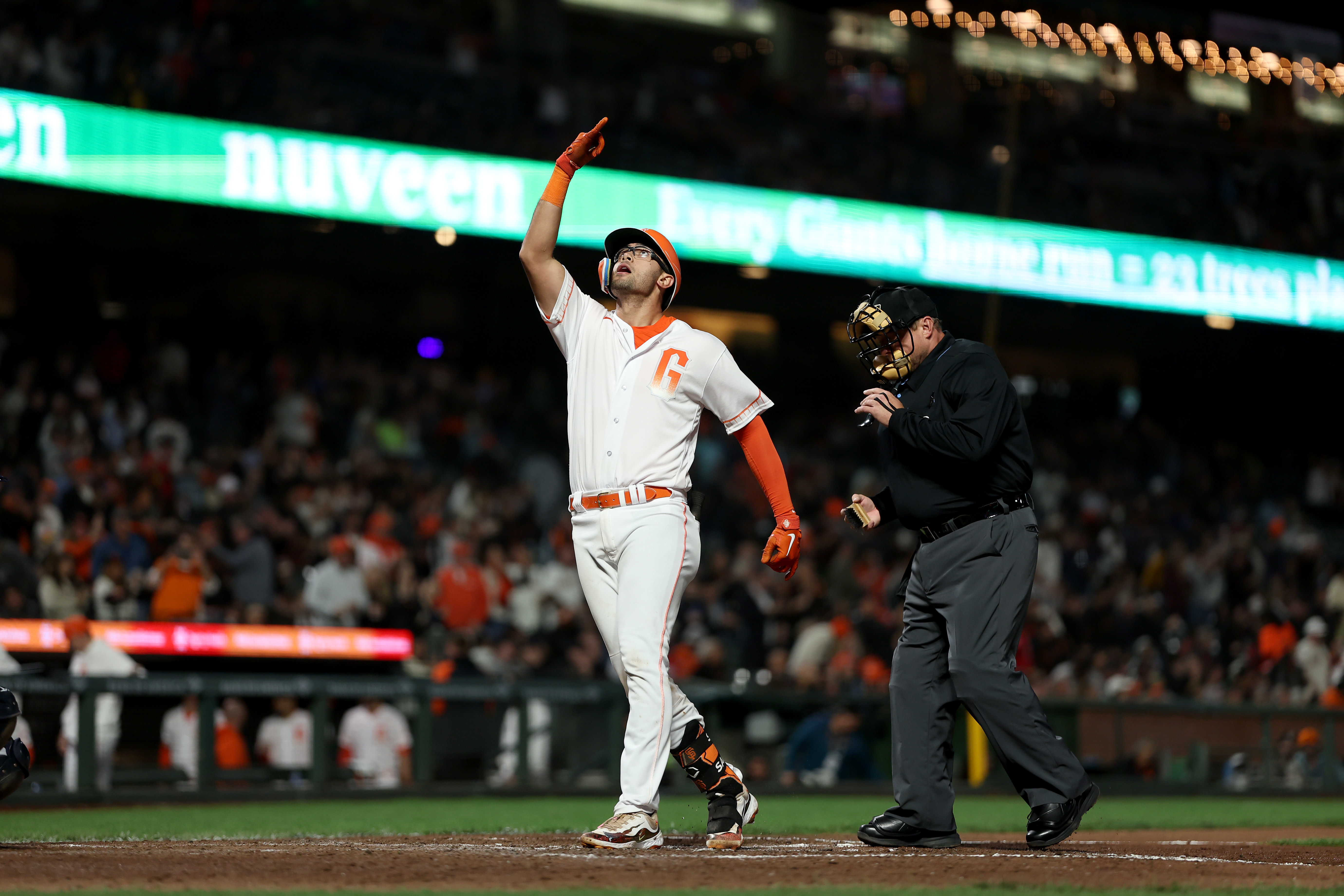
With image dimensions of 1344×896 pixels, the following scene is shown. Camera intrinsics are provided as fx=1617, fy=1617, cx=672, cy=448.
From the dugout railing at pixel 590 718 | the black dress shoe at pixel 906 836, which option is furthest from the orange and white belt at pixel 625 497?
the dugout railing at pixel 590 718

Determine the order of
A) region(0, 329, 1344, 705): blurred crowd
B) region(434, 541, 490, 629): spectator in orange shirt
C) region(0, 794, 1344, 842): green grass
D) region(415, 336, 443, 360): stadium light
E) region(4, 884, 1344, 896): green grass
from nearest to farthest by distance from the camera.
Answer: region(4, 884, 1344, 896): green grass → region(0, 794, 1344, 842): green grass → region(0, 329, 1344, 705): blurred crowd → region(434, 541, 490, 629): spectator in orange shirt → region(415, 336, 443, 360): stadium light

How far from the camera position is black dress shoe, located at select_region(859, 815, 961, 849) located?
5.35m

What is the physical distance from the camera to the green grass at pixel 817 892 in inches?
147

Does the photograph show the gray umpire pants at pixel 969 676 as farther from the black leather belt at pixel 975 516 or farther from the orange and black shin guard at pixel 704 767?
the orange and black shin guard at pixel 704 767

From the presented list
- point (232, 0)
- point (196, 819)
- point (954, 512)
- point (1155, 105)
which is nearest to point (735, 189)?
point (232, 0)

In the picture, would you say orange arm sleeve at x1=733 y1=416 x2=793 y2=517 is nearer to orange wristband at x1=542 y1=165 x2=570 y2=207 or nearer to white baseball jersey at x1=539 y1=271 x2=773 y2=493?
white baseball jersey at x1=539 y1=271 x2=773 y2=493

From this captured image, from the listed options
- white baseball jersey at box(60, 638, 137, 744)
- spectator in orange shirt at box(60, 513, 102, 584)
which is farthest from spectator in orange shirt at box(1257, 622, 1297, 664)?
white baseball jersey at box(60, 638, 137, 744)

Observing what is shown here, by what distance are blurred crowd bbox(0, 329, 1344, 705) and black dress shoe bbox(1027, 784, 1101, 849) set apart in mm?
7316

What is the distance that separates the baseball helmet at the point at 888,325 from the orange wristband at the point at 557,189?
1.07 metres

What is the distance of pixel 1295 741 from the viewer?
13.8 meters

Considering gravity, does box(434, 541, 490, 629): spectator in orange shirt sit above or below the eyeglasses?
below

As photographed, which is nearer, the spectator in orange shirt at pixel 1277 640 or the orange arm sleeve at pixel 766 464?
the orange arm sleeve at pixel 766 464

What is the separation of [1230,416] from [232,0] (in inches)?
689

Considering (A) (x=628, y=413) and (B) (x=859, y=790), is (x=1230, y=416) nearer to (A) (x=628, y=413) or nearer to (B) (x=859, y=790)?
(B) (x=859, y=790)
